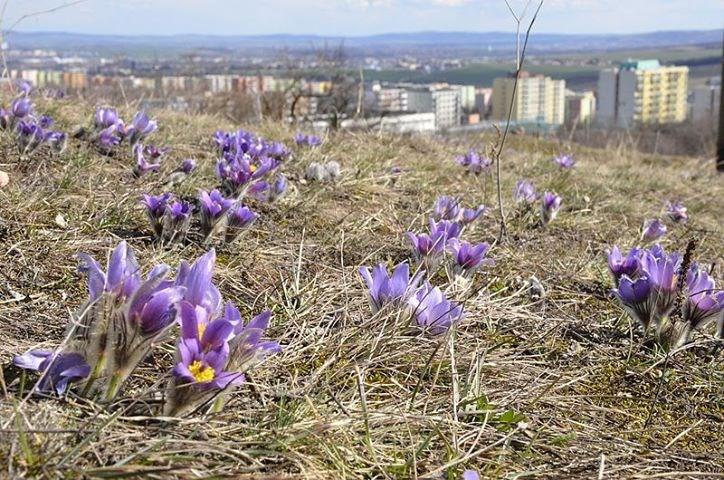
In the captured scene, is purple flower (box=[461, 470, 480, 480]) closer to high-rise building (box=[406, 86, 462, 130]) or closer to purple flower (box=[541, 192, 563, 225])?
purple flower (box=[541, 192, 563, 225])

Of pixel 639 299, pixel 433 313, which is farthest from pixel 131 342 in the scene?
pixel 639 299

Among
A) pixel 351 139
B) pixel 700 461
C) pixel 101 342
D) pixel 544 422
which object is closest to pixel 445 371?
pixel 544 422

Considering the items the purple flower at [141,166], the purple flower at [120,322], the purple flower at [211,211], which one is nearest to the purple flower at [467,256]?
the purple flower at [211,211]

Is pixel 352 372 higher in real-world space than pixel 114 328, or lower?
lower

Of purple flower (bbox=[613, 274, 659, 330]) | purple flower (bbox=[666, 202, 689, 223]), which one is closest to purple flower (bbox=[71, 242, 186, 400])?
purple flower (bbox=[613, 274, 659, 330])

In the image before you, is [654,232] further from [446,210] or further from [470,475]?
[470,475]

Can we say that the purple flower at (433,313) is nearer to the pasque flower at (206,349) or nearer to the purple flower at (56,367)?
the pasque flower at (206,349)

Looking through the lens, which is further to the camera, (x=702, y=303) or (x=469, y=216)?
(x=469, y=216)

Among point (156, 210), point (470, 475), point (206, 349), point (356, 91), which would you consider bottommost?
point (470, 475)
